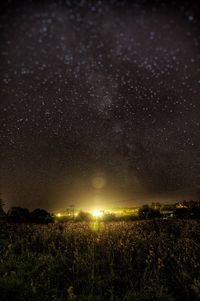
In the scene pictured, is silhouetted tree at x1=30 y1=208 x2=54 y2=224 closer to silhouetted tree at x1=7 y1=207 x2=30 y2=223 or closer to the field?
silhouetted tree at x1=7 y1=207 x2=30 y2=223

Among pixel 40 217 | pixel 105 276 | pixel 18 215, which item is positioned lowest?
pixel 105 276

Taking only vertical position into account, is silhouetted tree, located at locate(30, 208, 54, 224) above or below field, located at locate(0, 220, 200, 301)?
above

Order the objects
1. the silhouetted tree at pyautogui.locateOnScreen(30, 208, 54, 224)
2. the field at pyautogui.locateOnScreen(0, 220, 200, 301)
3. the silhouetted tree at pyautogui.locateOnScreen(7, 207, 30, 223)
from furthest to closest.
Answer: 1. the silhouetted tree at pyautogui.locateOnScreen(7, 207, 30, 223)
2. the silhouetted tree at pyautogui.locateOnScreen(30, 208, 54, 224)
3. the field at pyautogui.locateOnScreen(0, 220, 200, 301)

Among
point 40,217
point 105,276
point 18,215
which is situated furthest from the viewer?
point 18,215

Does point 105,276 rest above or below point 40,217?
below

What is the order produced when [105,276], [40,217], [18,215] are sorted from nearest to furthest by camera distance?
[105,276] < [40,217] < [18,215]

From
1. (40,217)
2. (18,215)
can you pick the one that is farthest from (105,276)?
(18,215)

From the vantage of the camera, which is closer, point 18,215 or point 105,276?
point 105,276

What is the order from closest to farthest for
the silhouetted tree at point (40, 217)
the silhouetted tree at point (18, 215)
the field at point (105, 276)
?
the field at point (105, 276)
the silhouetted tree at point (40, 217)
the silhouetted tree at point (18, 215)

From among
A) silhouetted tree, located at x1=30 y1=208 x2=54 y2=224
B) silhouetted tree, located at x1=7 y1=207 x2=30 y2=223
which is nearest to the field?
silhouetted tree, located at x1=30 y1=208 x2=54 y2=224

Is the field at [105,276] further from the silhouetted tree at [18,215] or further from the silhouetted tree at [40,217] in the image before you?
the silhouetted tree at [18,215]

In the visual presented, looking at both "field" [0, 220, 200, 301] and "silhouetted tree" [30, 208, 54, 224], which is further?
"silhouetted tree" [30, 208, 54, 224]

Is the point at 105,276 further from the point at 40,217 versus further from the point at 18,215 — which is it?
the point at 18,215

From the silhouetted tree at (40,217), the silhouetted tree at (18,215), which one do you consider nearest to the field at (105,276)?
the silhouetted tree at (40,217)
